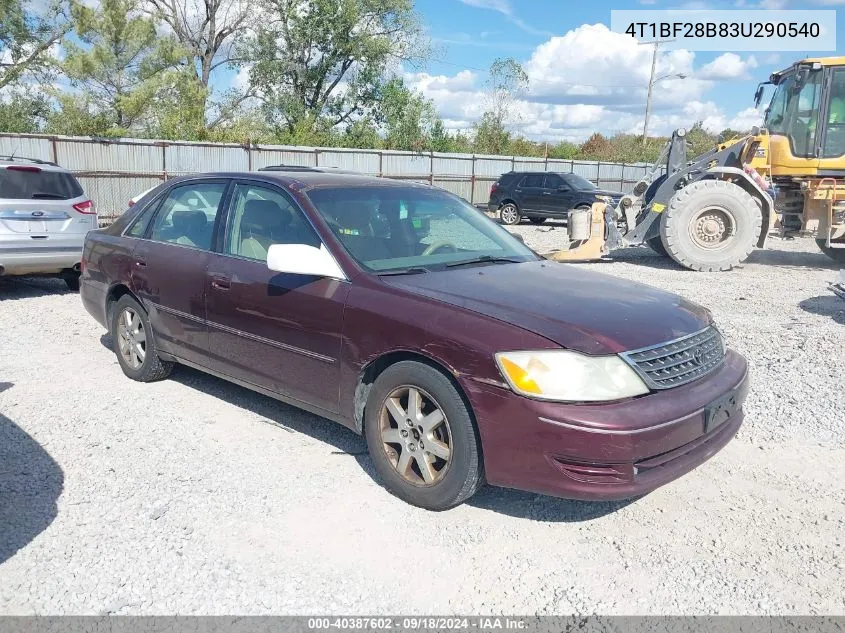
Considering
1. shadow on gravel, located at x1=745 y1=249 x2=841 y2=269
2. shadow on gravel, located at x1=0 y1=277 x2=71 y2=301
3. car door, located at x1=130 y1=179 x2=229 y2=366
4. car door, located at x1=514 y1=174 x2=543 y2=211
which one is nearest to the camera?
car door, located at x1=130 y1=179 x2=229 y2=366

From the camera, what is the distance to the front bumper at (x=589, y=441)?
9.96 feet

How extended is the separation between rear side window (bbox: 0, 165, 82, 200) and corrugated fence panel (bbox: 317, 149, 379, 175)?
522 inches

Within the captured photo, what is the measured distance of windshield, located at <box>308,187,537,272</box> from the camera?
13.6 ft

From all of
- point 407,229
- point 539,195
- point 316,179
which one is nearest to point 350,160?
point 539,195

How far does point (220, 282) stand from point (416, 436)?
183 centimetres

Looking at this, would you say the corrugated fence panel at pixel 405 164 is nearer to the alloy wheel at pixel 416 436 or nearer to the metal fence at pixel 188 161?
the metal fence at pixel 188 161

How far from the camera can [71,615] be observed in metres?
2.75

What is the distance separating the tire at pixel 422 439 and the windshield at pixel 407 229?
760 millimetres

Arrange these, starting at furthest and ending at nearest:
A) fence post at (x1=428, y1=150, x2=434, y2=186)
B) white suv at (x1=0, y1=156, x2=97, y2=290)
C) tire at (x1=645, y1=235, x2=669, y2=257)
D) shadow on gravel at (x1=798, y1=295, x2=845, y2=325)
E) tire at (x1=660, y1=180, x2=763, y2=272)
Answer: fence post at (x1=428, y1=150, x2=434, y2=186)
tire at (x1=645, y1=235, x2=669, y2=257)
tire at (x1=660, y1=180, x2=763, y2=272)
white suv at (x1=0, y1=156, x2=97, y2=290)
shadow on gravel at (x1=798, y1=295, x2=845, y2=325)

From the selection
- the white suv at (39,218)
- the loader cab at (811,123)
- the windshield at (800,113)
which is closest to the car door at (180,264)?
the white suv at (39,218)

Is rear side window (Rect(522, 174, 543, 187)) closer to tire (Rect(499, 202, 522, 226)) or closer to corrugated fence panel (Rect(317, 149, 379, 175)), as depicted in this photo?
tire (Rect(499, 202, 522, 226))

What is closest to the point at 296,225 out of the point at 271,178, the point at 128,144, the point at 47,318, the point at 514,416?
the point at 271,178

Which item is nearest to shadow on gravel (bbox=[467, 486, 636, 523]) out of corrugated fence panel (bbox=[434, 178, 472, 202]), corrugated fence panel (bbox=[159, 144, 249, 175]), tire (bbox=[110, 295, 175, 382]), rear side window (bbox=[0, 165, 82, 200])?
tire (bbox=[110, 295, 175, 382])

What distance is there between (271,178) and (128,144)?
14.9 m
